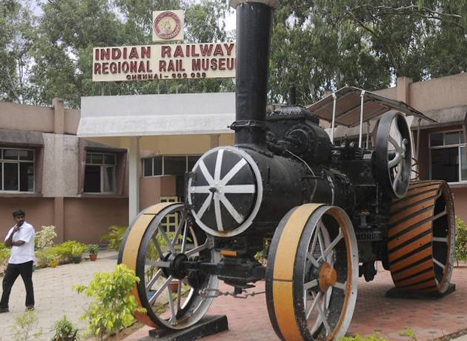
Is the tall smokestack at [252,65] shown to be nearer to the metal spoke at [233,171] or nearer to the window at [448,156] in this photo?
the metal spoke at [233,171]

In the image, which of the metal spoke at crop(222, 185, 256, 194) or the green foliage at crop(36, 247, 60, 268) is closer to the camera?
the metal spoke at crop(222, 185, 256, 194)

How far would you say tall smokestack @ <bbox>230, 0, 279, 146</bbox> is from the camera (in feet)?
17.4

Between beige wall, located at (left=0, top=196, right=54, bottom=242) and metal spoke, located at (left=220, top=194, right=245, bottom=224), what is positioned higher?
metal spoke, located at (left=220, top=194, right=245, bottom=224)

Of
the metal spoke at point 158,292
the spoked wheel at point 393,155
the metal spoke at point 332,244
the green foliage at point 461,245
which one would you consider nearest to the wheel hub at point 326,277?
the metal spoke at point 332,244

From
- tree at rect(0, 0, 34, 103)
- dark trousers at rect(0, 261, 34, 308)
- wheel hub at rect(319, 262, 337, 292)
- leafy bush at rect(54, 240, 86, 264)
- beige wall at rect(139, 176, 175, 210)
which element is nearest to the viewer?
wheel hub at rect(319, 262, 337, 292)

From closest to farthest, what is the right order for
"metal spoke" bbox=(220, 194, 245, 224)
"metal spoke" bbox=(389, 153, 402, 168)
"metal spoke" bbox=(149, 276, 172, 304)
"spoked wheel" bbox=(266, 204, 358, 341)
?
"spoked wheel" bbox=(266, 204, 358, 341) < "metal spoke" bbox=(220, 194, 245, 224) < "metal spoke" bbox=(149, 276, 172, 304) < "metal spoke" bbox=(389, 153, 402, 168)

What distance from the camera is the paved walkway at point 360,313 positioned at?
19.3 ft

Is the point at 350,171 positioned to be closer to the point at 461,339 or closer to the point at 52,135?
the point at 461,339

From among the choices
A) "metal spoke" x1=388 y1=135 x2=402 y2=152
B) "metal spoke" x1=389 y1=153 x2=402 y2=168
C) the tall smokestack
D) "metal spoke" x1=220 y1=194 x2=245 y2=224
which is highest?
the tall smokestack

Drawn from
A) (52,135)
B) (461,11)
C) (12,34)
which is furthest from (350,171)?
(12,34)

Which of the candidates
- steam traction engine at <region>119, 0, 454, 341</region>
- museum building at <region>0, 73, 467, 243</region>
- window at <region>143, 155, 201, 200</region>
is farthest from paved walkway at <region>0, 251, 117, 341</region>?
window at <region>143, 155, 201, 200</region>

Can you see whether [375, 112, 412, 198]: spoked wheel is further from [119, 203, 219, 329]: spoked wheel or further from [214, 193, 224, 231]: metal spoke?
[214, 193, 224, 231]: metal spoke

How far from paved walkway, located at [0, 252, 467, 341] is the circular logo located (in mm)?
9697

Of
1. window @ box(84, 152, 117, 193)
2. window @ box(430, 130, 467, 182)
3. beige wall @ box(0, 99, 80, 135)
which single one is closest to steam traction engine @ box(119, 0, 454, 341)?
window @ box(430, 130, 467, 182)
